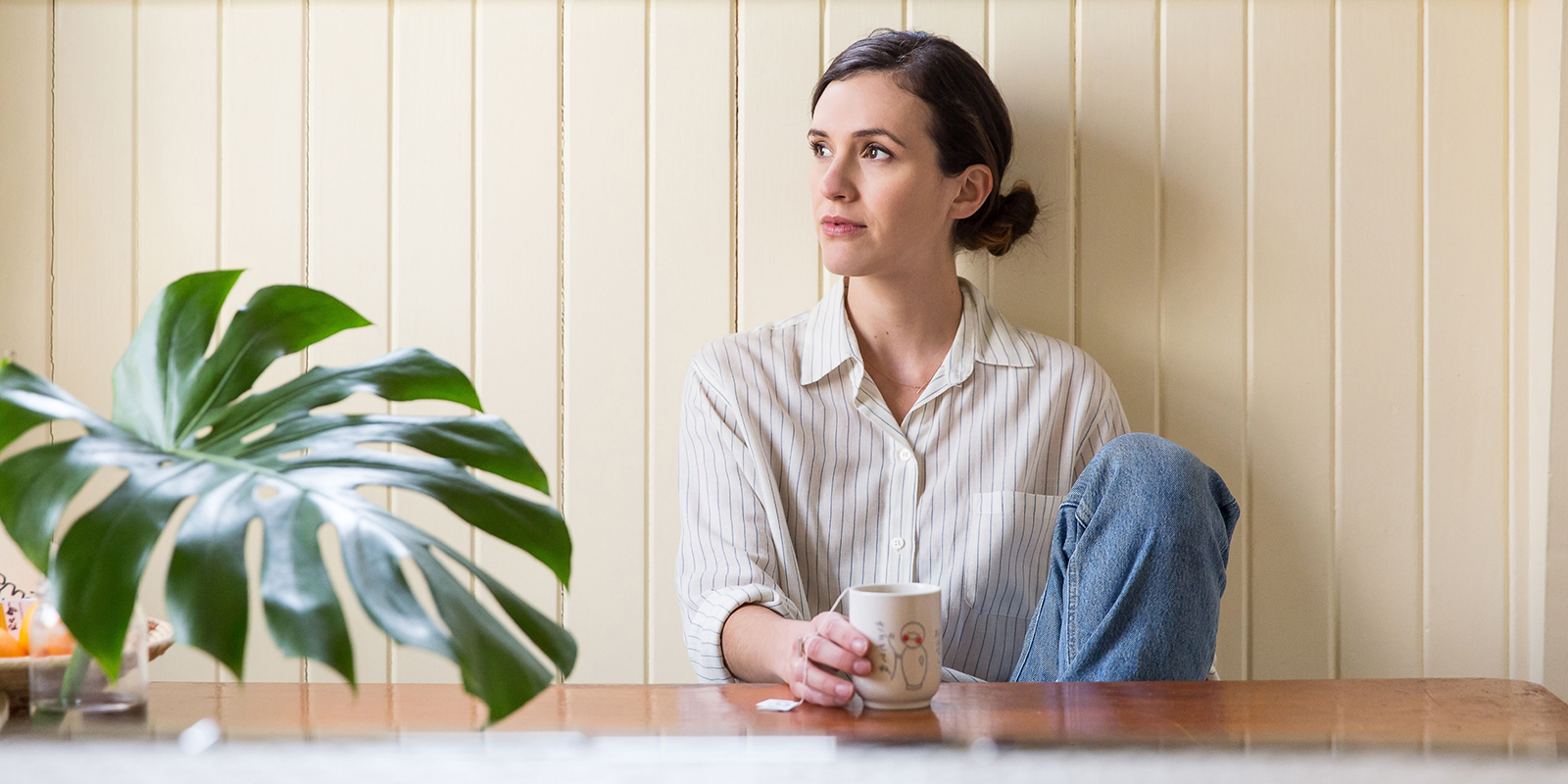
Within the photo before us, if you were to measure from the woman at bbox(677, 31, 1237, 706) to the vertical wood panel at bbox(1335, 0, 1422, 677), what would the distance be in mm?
388

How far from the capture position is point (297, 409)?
594 mm

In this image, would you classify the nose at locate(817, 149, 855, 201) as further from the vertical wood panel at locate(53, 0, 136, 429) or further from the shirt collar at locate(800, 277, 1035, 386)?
the vertical wood panel at locate(53, 0, 136, 429)

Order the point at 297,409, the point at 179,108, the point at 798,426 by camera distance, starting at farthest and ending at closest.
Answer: the point at 179,108
the point at 798,426
the point at 297,409

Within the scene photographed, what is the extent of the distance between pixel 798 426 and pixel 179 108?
94 cm

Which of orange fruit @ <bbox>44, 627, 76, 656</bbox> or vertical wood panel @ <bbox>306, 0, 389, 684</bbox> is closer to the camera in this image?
orange fruit @ <bbox>44, 627, 76, 656</bbox>

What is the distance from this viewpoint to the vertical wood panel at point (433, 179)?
1.43m

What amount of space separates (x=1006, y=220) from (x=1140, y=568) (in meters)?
0.55

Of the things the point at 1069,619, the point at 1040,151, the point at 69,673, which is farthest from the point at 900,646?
the point at 1040,151

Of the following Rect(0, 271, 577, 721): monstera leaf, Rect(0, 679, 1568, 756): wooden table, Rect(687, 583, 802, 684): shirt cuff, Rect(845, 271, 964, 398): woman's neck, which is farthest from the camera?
Rect(845, 271, 964, 398): woman's neck

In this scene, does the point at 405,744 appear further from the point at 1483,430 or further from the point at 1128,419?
the point at 1483,430

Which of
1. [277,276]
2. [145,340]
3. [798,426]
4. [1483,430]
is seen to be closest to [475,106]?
[277,276]

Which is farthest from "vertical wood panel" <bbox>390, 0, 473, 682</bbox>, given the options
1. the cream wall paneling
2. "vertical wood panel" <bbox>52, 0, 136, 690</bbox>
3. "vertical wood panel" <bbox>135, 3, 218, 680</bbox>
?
"vertical wood panel" <bbox>52, 0, 136, 690</bbox>

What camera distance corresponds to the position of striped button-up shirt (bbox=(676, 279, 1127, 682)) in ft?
4.09

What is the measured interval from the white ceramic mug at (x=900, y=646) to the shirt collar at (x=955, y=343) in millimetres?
505
